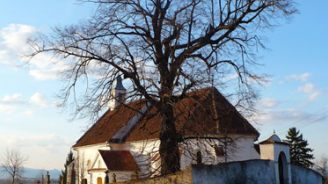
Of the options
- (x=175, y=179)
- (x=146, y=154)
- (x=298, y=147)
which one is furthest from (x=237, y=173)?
(x=298, y=147)

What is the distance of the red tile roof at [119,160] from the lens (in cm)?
3967

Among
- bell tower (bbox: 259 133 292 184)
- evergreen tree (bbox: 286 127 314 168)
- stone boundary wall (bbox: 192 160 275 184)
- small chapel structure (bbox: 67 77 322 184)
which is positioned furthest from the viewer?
evergreen tree (bbox: 286 127 314 168)

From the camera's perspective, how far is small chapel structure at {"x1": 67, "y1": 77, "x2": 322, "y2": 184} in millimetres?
20672

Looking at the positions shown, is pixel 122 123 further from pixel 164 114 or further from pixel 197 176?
pixel 197 176

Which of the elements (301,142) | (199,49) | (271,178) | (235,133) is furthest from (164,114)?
(301,142)

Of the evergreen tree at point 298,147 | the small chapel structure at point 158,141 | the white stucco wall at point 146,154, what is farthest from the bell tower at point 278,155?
the evergreen tree at point 298,147

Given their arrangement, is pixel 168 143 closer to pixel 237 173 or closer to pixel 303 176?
pixel 237 173

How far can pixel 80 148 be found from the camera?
163 ft

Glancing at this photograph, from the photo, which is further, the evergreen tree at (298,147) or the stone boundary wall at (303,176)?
the evergreen tree at (298,147)

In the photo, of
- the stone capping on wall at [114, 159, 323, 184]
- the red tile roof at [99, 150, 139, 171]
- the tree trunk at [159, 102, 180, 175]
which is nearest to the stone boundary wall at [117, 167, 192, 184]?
the stone capping on wall at [114, 159, 323, 184]

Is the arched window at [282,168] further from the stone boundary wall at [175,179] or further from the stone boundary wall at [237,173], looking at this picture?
the stone boundary wall at [175,179]

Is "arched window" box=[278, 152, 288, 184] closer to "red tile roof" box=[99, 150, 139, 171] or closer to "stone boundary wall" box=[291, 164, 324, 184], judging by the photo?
"stone boundary wall" box=[291, 164, 324, 184]

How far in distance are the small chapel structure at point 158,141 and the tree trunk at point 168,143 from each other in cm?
47

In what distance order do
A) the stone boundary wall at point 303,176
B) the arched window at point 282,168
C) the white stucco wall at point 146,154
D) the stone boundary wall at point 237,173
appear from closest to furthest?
the stone boundary wall at point 237,173
the arched window at point 282,168
the stone boundary wall at point 303,176
the white stucco wall at point 146,154
